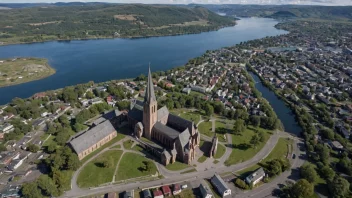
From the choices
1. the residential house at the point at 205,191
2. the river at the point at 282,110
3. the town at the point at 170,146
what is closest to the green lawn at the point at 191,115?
the town at the point at 170,146

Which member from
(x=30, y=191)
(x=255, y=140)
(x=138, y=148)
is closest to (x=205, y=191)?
(x=138, y=148)

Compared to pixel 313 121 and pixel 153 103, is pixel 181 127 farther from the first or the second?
pixel 313 121

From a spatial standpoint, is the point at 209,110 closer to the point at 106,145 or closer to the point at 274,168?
the point at 274,168

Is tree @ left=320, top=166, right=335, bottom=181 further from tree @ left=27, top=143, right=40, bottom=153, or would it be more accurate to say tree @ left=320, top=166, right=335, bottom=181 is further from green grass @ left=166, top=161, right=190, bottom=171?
tree @ left=27, top=143, right=40, bottom=153

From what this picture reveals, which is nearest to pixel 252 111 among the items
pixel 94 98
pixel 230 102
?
pixel 230 102

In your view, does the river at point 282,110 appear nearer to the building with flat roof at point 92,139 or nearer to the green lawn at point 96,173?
the building with flat roof at point 92,139

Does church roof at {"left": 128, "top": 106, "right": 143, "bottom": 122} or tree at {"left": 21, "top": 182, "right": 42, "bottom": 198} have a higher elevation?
church roof at {"left": 128, "top": 106, "right": 143, "bottom": 122}

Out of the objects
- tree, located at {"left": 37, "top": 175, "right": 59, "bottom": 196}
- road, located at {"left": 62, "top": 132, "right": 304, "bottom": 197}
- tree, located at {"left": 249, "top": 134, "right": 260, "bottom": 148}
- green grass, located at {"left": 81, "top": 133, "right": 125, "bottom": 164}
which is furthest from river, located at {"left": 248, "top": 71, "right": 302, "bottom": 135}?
tree, located at {"left": 37, "top": 175, "right": 59, "bottom": 196}
